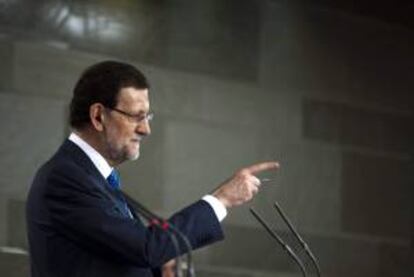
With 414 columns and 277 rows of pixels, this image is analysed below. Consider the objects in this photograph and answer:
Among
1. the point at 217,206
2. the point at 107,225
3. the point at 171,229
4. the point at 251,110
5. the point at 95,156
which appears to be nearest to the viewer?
the point at 171,229

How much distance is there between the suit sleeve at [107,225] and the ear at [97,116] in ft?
0.68

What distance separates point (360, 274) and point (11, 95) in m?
2.58

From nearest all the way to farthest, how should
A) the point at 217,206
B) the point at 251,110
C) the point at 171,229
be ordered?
the point at 171,229
the point at 217,206
the point at 251,110

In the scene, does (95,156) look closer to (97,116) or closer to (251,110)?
(97,116)

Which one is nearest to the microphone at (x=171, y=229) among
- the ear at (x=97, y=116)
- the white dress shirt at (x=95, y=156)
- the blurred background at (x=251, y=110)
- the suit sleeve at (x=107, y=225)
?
the suit sleeve at (x=107, y=225)

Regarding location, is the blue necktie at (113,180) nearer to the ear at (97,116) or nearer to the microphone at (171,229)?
the ear at (97,116)

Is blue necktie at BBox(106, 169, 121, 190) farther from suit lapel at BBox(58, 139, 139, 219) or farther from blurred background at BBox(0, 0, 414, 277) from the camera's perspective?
blurred background at BBox(0, 0, 414, 277)

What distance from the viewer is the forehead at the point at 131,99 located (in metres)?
3.35

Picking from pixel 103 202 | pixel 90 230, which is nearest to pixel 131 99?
pixel 103 202

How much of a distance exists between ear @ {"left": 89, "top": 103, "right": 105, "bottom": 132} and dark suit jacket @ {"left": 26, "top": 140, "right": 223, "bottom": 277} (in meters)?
0.15

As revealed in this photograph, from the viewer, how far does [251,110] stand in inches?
241

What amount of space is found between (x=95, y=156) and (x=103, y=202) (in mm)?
224

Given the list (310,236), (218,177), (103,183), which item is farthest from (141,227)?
(310,236)

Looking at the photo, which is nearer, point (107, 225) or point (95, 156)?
point (107, 225)
